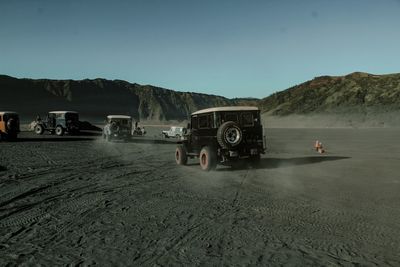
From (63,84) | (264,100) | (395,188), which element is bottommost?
(395,188)

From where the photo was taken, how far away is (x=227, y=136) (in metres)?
14.8

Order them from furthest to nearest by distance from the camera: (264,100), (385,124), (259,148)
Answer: (264,100) → (385,124) → (259,148)

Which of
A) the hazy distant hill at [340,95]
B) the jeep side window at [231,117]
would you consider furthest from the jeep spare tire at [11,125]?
the hazy distant hill at [340,95]

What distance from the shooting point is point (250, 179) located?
→ 13.3 metres

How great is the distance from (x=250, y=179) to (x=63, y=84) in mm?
161601

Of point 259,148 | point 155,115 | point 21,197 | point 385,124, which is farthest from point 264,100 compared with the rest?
point 21,197

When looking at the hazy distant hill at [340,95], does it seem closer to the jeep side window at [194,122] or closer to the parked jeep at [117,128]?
the parked jeep at [117,128]

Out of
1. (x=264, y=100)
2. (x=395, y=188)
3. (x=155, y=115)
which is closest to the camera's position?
(x=395, y=188)

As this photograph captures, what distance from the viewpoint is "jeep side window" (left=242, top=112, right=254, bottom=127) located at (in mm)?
15609

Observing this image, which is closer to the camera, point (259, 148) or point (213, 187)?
point (213, 187)

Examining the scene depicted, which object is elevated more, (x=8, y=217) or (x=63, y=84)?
(x=63, y=84)

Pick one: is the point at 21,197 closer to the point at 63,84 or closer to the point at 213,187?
the point at 213,187

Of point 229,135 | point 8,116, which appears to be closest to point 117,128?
point 8,116

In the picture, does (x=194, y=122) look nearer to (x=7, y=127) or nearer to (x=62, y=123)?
(x=7, y=127)
